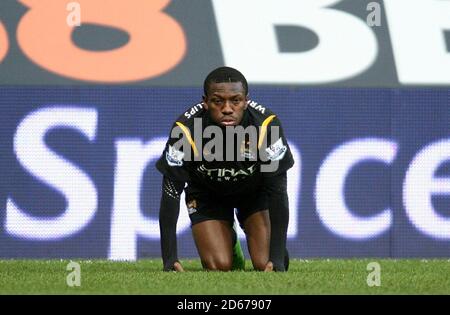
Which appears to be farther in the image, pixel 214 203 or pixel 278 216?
pixel 214 203

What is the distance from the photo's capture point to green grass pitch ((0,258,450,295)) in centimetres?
692

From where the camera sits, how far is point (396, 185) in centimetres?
1080

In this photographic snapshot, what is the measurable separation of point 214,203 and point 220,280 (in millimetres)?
1395

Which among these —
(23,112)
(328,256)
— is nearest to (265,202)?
(328,256)

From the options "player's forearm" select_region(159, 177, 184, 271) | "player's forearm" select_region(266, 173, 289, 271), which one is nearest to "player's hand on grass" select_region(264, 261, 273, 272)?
"player's forearm" select_region(266, 173, 289, 271)

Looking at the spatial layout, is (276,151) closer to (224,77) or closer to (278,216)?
(278,216)

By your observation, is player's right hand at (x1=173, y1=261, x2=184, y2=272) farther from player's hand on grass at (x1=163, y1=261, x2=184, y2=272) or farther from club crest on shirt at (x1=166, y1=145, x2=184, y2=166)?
club crest on shirt at (x1=166, y1=145, x2=184, y2=166)

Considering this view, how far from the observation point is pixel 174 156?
26.7 feet

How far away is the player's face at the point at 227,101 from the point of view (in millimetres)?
7879

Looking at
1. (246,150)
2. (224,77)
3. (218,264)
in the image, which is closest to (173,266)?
(218,264)

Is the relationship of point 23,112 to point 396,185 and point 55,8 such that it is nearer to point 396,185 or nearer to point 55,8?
point 55,8

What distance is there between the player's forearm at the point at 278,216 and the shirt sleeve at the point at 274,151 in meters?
0.06

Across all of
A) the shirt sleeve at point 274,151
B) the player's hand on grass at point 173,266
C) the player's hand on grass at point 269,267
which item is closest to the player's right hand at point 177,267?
the player's hand on grass at point 173,266

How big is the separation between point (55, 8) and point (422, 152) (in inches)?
140
